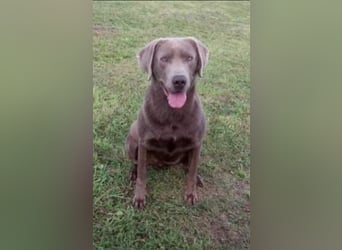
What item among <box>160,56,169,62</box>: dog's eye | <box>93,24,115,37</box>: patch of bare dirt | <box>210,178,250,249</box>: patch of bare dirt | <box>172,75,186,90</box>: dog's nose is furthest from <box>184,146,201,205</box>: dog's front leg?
<box>93,24,115,37</box>: patch of bare dirt

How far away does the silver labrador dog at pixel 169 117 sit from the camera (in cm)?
194

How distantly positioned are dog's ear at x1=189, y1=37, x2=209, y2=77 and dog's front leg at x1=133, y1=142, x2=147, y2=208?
376 mm

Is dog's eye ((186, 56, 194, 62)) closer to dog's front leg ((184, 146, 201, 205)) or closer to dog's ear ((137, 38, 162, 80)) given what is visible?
dog's ear ((137, 38, 162, 80))

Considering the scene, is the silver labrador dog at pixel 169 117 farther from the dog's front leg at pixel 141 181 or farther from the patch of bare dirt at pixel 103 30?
the patch of bare dirt at pixel 103 30

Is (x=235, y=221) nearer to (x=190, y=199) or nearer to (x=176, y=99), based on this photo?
(x=190, y=199)

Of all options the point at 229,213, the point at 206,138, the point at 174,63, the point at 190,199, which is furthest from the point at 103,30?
the point at 229,213

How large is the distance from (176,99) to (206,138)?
0.21m

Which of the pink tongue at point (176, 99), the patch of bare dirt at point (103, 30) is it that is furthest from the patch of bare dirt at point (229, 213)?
the patch of bare dirt at point (103, 30)

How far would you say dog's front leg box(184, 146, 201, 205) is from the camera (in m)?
2.01

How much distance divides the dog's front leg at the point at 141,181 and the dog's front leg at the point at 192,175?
0.56 ft
